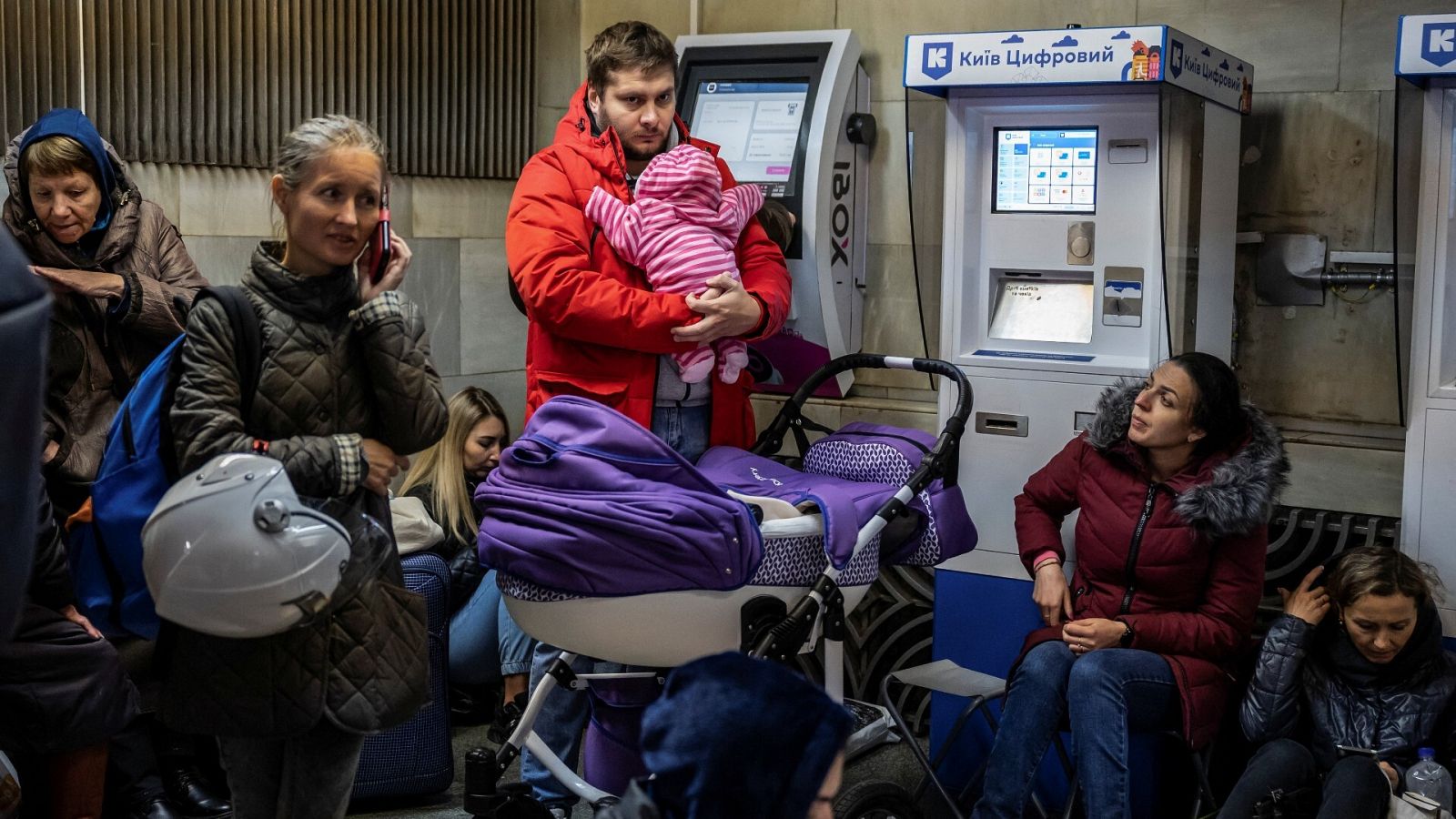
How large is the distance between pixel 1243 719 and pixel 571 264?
5.90 ft

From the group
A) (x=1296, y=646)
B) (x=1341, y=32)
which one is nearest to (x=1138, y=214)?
(x=1341, y=32)

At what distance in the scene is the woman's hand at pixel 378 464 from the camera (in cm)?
237

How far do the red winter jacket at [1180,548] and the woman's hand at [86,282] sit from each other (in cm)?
225

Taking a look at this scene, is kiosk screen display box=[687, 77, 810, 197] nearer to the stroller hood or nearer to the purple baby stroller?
the purple baby stroller

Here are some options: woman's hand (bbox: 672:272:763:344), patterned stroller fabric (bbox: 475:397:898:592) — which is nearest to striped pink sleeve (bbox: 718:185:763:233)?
woman's hand (bbox: 672:272:763:344)

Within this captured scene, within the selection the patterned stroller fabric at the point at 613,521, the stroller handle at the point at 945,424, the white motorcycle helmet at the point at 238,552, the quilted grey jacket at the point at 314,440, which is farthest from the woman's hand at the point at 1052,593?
the white motorcycle helmet at the point at 238,552

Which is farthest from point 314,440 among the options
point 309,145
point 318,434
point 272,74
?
point 272,74

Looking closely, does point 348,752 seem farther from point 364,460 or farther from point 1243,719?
point 1243,719

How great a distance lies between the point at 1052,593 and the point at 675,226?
48.4 inches

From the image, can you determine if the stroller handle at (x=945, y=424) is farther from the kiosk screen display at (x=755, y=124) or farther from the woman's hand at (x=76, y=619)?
the woman's hand at (x=76, y=619)

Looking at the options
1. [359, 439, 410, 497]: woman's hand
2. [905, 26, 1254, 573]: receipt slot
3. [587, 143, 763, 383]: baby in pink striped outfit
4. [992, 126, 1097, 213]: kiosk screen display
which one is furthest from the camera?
[992, 126, 1097, 213]: kiosk screen display

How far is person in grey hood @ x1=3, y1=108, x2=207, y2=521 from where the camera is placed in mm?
3420

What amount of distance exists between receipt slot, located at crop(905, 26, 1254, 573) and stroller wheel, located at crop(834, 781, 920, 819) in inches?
35.7

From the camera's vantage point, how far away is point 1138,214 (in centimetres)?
370
